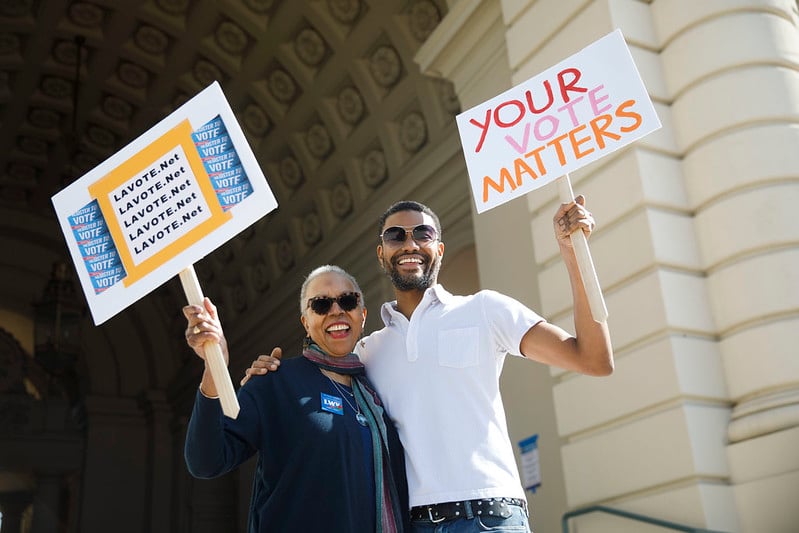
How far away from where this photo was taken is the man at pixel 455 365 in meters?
2.85

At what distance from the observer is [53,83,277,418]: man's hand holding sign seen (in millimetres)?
3201

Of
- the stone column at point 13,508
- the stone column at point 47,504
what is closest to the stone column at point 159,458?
the stone column at point 47,504

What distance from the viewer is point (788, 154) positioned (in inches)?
235

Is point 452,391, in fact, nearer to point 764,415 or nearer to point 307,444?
point 307,444

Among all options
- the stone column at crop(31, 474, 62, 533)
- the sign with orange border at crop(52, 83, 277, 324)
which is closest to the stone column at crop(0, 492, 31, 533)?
the stone column at crop(31, 474, 62, 533)

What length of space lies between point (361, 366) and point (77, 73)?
12537 mm

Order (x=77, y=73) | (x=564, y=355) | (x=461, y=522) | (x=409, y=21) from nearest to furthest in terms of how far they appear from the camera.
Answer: (x=461, y=522) → (x=564, y=355) → (x=409, y=21) → (x=77, y=73)

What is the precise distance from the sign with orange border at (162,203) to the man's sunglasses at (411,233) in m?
0.47

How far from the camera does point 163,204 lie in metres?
3.29

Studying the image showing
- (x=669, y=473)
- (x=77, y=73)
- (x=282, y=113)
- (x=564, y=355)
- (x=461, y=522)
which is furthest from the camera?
(x=77, y=73)

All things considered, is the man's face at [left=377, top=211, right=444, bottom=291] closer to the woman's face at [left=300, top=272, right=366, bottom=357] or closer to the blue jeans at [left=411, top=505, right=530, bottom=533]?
the woman's face at [left=300, top=272, right=366, bottom=357]

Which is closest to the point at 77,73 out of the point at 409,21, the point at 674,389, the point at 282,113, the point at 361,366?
the point at 282,113

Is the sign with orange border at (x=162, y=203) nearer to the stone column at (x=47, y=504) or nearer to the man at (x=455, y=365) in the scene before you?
the man at (x=455, y=365)

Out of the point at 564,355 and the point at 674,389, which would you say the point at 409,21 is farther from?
the point at 564,355
